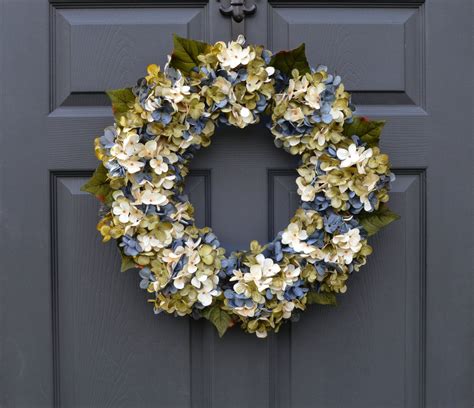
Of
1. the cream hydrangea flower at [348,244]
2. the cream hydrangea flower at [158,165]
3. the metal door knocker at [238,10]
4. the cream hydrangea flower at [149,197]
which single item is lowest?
the cream hydrangea flower at [348,244]

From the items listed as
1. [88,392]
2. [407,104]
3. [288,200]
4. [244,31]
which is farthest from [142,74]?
[88,392]

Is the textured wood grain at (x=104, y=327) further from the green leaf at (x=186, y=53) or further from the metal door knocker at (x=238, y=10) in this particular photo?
the metal door knocker at (x=238, y=10)

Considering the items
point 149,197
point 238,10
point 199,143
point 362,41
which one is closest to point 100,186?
point 149,197

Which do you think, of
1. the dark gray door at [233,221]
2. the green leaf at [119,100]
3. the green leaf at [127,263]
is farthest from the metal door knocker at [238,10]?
the green leaf at [127,263]

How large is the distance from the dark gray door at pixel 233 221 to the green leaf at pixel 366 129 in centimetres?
11

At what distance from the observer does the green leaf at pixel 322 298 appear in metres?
1.20

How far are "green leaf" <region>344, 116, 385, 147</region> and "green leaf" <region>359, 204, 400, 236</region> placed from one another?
13 centimetres

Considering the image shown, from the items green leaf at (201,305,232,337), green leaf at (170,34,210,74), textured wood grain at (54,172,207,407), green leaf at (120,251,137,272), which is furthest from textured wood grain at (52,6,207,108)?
green leaf at (201,305,232,337)

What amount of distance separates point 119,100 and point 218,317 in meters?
0.46

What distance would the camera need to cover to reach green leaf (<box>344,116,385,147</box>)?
117cm

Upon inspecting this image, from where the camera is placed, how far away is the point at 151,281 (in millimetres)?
1170

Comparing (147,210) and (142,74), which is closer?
(147,210)
